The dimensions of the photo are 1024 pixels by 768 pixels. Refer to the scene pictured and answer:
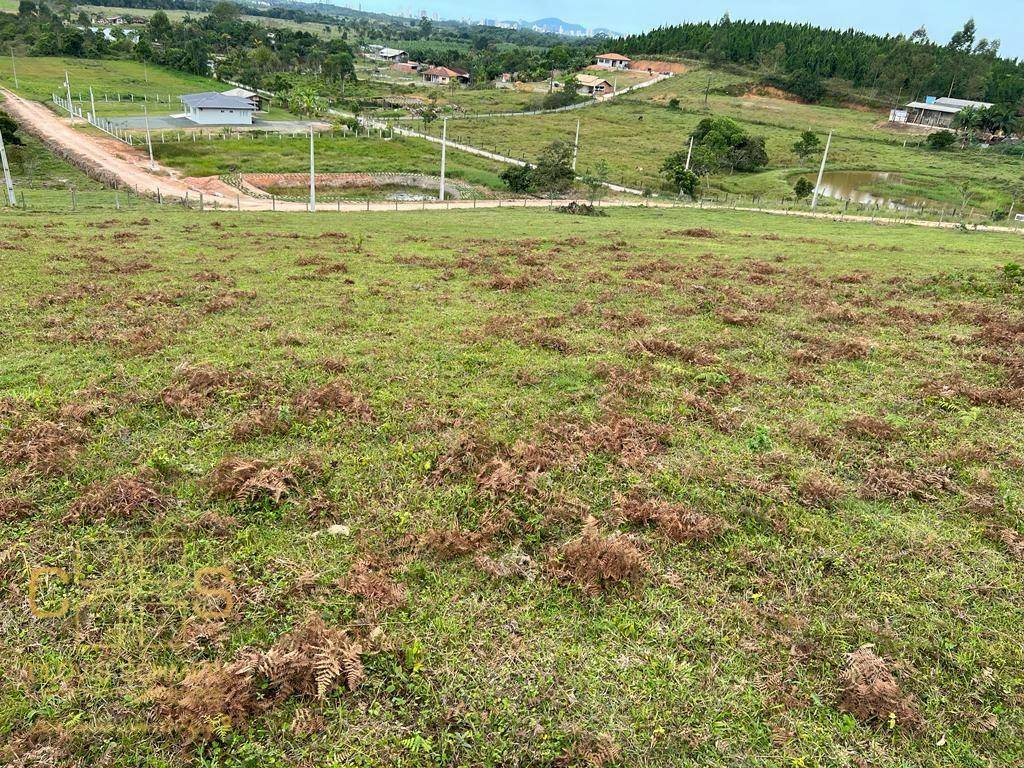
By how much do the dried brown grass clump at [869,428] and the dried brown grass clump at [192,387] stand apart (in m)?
9.71

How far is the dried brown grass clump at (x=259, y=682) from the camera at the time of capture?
14.4 feet

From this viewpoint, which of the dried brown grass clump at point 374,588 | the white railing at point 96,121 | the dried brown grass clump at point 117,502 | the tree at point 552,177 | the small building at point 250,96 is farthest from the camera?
the small building at point 250,96

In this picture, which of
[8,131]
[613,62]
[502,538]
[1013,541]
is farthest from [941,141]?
[8,131]

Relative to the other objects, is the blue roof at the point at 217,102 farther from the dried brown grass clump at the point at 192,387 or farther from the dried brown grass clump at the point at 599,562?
the dried brown grass clump at the point at 599,562

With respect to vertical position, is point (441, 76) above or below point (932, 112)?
above

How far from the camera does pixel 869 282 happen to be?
58.0 ft

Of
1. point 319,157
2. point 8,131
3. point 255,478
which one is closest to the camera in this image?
point 255,478

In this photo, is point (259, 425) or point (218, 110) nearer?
point (259, 425)

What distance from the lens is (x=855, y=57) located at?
130750 millimetres

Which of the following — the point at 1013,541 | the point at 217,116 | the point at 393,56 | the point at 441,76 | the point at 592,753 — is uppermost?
the point at 393,56

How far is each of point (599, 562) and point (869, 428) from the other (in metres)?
5.34

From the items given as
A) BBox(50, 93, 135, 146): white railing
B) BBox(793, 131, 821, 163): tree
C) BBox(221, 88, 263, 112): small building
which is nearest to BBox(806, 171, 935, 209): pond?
BBox(793, 131, 821, 163): tree

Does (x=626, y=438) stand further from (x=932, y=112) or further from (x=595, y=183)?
(x=932, y=112)

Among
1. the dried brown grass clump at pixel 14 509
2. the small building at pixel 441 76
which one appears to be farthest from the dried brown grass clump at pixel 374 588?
the small building at pixel 441 76
